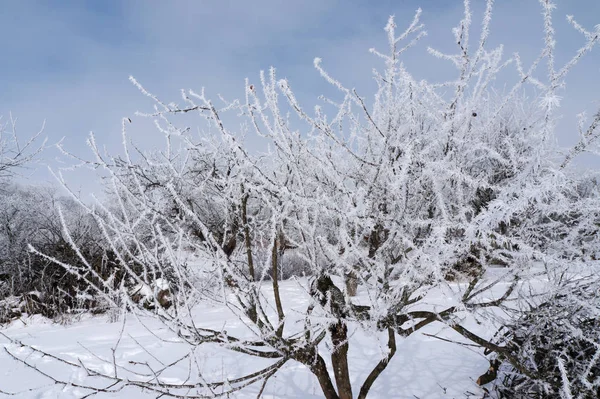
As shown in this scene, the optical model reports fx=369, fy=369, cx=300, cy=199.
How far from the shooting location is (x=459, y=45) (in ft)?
6.63

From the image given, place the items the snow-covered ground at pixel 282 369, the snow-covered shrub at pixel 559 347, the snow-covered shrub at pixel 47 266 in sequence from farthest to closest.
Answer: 1. the snow-covered shrub at pixel 47 266
2. the snow-covered ground at pixel 282 369
3. the snow-covered shrub at pixel 559 347

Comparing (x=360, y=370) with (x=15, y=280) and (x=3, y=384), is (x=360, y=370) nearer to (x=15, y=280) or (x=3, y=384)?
(x=3, y=384)

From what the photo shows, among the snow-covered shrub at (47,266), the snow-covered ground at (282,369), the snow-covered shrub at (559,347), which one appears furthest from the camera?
the snow-covered shrub at (47,266)

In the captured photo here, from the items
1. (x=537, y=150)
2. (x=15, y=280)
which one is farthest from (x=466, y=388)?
(x=15, y=280)

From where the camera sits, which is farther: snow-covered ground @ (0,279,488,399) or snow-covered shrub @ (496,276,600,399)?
snow-covered ground @ (0,279,488,399)

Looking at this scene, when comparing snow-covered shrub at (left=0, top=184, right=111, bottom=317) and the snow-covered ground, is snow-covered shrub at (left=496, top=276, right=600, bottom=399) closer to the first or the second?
the snow-covered ground

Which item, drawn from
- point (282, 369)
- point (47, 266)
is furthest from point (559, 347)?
point (47, 266)

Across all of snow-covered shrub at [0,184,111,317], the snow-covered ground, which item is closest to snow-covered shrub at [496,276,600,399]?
the snow-covered ground

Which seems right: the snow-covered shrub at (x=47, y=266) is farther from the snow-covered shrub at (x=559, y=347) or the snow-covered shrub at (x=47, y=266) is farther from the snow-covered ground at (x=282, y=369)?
the snow-covered shrub at (x=559, y=347)

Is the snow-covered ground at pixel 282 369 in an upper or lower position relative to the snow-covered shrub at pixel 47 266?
lower

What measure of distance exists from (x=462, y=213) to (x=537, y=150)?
1.48ft

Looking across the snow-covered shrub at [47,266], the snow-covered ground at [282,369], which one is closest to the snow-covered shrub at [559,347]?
the snow-covered ground at [282,369]

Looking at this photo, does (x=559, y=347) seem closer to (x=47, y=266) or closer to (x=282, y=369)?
(x=282, y=369)

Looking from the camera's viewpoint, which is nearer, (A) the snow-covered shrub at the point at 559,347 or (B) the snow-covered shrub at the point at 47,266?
(A) the snow-covered shrub at the point at 559,347
